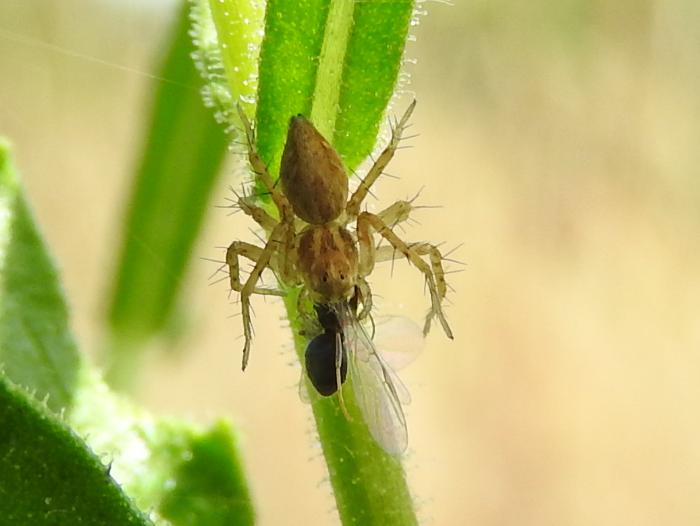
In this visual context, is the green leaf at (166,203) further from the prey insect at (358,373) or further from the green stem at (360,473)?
the green stem at (360,473)

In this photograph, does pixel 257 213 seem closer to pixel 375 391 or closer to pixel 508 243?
pixel 375 391

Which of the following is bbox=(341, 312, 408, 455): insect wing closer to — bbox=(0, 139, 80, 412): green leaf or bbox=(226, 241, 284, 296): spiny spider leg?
bbox=(226, 241, 284, 296): spiny spider leg

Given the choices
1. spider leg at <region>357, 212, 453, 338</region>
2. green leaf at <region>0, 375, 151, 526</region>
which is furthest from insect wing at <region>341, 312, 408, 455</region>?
green leaf at <region>0, 375, 151, 526</region>

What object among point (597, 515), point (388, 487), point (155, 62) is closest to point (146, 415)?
point (388, 487)

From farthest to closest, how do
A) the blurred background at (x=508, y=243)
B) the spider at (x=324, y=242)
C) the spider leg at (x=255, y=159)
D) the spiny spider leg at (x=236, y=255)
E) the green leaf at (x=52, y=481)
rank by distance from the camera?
the blurred background at (x=508, y=243) < the spiny spider leg at (x=236, y=255) < the spider at (x=324, y=242) < the spider leg at (x=255, y=159) < the green leaf at (x=52, y=481)

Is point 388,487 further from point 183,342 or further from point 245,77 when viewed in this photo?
point 183,342

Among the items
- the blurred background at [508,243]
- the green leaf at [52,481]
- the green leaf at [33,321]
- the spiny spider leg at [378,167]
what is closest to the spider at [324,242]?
the spiny spider leg at [378,167]
